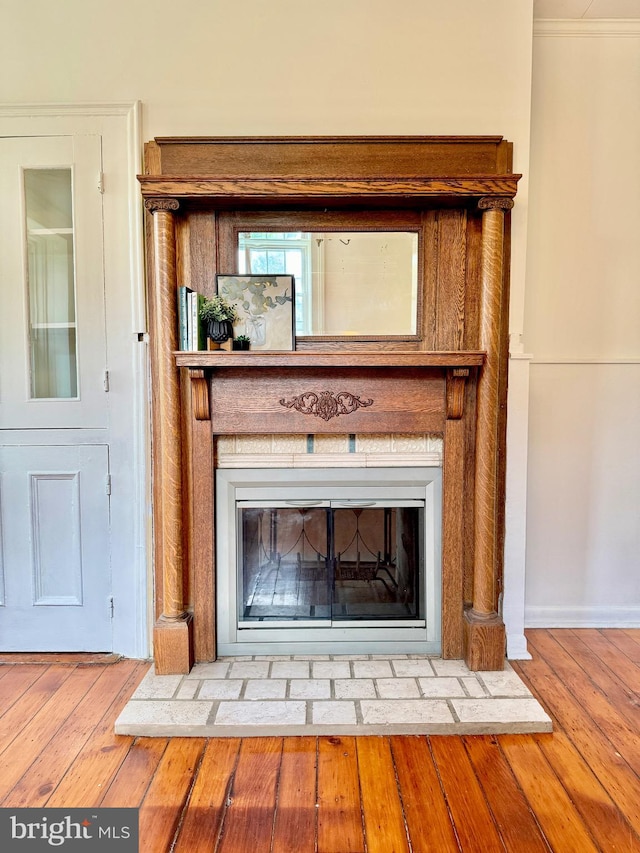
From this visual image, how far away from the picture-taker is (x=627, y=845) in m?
1.29

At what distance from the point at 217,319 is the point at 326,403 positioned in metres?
0.55

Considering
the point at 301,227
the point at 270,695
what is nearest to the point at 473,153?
the point at 301,227

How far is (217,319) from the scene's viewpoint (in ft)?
6.23

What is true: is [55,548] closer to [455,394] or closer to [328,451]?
[328,451]

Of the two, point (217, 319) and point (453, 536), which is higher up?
point (217, 319)

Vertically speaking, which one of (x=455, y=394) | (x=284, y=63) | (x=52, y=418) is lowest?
(x=52, y=418)

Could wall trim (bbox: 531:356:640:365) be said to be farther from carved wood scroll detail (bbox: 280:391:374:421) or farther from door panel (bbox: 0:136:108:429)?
door panel (bbox: 0:136:108:429)

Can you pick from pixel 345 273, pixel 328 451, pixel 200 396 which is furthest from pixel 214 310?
pixel 328 451

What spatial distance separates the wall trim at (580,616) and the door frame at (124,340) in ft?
6.21

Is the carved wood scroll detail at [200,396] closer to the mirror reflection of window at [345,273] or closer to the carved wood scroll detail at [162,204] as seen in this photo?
the mirror reflection of window at [345,273]

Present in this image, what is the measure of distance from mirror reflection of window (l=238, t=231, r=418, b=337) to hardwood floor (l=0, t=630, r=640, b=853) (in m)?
1.55

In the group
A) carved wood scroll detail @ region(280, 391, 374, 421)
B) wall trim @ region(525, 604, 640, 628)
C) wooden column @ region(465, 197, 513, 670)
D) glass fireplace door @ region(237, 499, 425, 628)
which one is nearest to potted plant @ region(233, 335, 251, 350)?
carved wood scroll detail @ region(280, 391, 374, 421)

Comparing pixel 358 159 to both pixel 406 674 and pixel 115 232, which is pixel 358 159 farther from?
pixel 406 674

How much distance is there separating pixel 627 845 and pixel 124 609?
193cm
